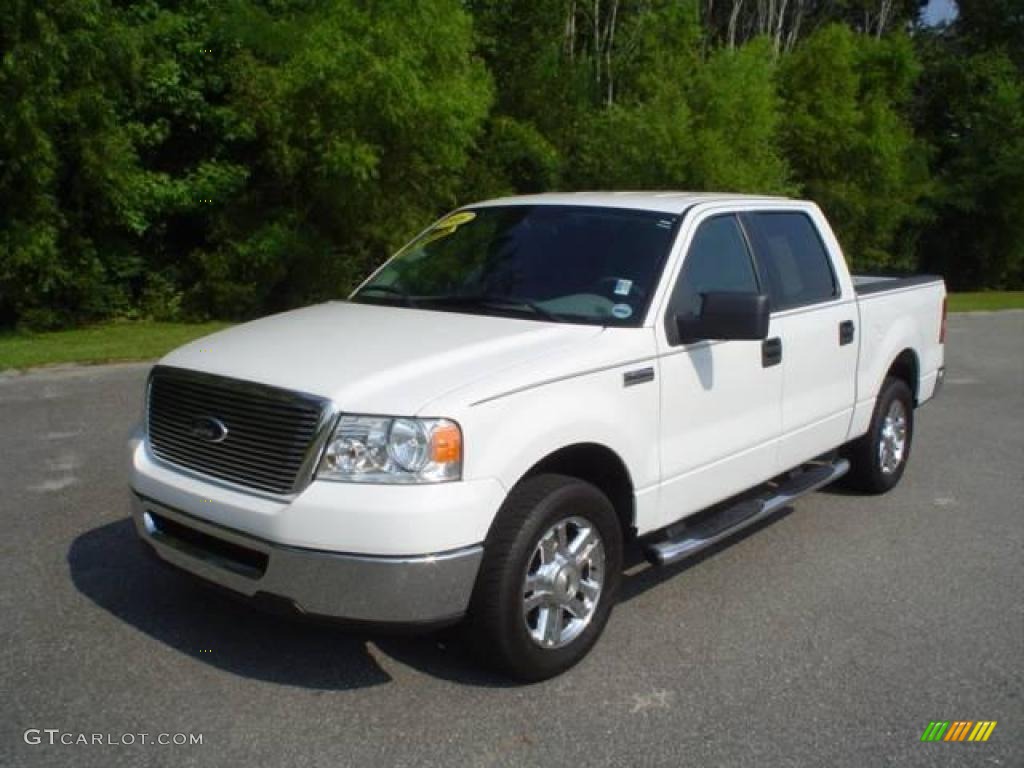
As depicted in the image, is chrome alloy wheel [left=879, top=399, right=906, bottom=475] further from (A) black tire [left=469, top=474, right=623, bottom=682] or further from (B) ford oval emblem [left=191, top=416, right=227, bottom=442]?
(B) ford oval emblem [left=191, top=416, right=227, bottom=442]

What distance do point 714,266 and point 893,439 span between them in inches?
101

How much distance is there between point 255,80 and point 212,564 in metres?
13.7

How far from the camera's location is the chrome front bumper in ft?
11.1

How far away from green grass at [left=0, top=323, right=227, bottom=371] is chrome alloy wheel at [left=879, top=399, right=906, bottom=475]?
28.7 feet

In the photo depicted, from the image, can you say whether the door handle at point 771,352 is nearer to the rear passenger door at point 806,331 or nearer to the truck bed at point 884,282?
the rear passenger door at point 806,331

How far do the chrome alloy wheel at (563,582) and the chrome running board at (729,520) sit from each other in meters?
0.41

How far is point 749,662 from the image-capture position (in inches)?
161

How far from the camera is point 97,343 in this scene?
Answer: 13.2 m

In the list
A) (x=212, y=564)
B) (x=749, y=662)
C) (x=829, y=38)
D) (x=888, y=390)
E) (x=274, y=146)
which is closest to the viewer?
(x=212, y=564)

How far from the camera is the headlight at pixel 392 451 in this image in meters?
3.42

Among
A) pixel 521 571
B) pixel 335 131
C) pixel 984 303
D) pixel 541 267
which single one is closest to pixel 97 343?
pixel 335 131

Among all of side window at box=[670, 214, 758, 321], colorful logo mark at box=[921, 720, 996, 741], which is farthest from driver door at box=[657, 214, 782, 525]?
colorful logo mark at box=[921, 720, 996, 741]

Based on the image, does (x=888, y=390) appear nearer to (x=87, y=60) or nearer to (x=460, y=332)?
(x=460, y=332)

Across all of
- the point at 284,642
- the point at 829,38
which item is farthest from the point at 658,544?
the point at 829,38
